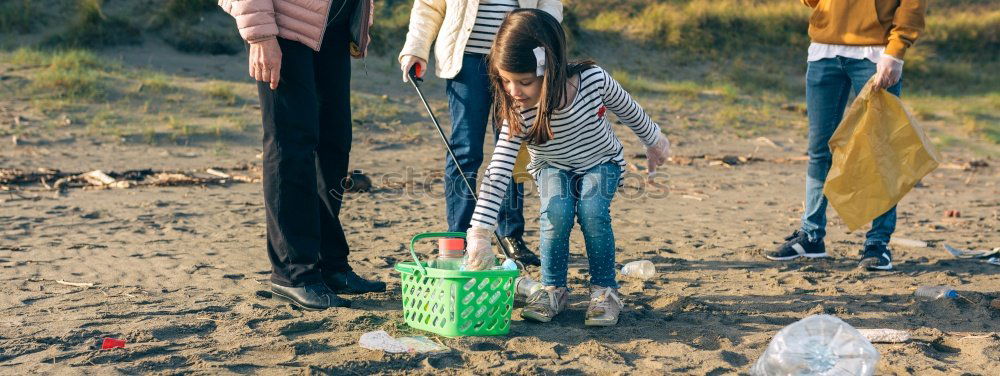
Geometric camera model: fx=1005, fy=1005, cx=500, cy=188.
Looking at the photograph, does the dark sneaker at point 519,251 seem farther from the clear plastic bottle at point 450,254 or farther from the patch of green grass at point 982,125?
the patch of green grass at point 982,125

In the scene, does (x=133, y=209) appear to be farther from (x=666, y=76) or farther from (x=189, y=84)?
(x=666, y=76)

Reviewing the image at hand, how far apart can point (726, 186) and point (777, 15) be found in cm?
1150

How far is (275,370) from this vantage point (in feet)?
11.1

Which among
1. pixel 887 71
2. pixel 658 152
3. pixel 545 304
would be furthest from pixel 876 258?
pixel 545 304

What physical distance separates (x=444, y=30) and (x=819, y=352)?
228 centimetres

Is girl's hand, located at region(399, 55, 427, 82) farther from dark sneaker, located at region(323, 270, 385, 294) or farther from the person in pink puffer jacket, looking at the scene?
dark sneaker, located at region(323, 270, 385, 294)

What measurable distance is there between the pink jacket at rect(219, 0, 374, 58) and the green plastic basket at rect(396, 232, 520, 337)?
990 millimetres

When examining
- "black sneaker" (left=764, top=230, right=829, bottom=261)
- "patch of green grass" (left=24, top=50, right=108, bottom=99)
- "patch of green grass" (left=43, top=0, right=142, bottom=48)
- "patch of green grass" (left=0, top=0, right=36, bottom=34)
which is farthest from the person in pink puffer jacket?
"patch of green grass" (left=0, top=0, right=36, bottom=34)

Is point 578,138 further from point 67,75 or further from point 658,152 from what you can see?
point 67,75

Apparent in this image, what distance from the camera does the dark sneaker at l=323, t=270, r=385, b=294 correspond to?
4422 mm

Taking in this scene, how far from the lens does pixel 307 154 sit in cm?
404

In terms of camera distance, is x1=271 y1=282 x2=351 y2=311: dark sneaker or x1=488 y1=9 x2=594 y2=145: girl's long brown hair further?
x1=271 y1=282 x2=351 y2=311: dark sneaker

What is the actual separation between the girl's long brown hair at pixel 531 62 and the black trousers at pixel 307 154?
0.74 m

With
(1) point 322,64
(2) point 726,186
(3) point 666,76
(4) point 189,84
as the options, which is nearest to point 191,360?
(1) point 322,64
